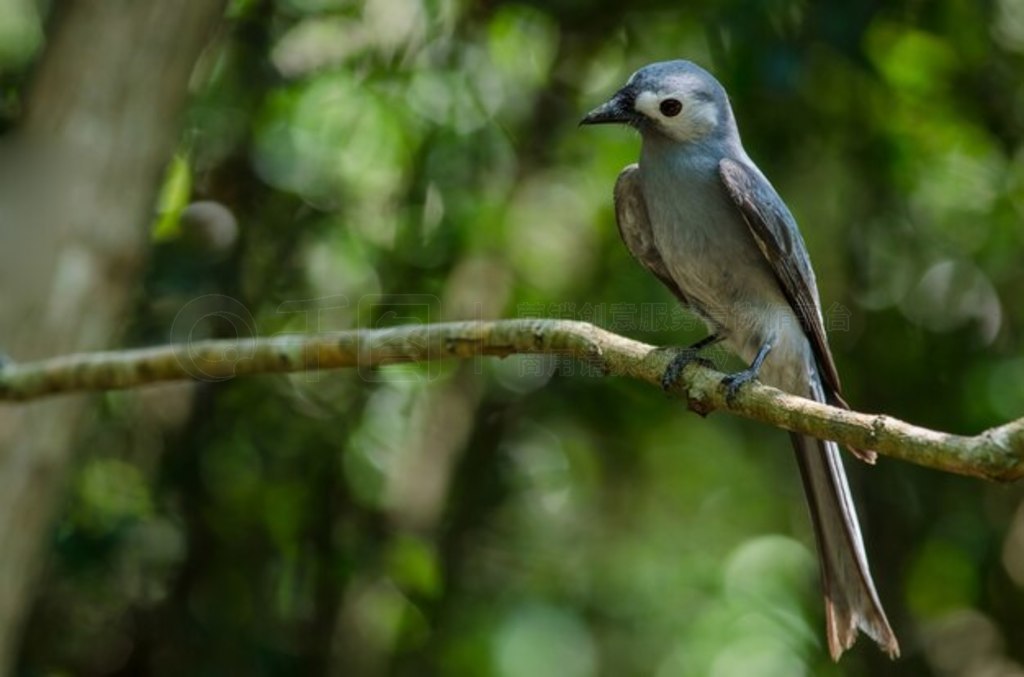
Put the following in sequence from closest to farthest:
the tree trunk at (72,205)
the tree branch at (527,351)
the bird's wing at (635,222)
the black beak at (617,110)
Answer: the tree branch at (527,351) → the black beak at (617,110) → the bird's wing at (635,222) → the tree trunk at (72,205)

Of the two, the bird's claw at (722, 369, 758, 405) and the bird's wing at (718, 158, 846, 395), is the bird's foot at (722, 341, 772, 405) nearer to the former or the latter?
the bird's claw at (722, 369, 758, 405)

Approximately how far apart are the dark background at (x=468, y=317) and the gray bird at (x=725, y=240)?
5.56 feet

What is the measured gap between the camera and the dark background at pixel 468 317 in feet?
19.4

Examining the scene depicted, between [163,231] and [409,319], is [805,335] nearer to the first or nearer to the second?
[409,319]

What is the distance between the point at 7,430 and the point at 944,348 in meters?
3.89

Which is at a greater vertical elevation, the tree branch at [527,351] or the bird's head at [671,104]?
the bird's head at [671,104]

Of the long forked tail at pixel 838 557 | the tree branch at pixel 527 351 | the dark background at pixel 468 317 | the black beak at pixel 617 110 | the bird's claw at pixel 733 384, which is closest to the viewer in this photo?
the tree branch at pixel 527 351

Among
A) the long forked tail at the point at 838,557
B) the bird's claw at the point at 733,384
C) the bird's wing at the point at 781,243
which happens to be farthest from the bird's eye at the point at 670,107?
the long forked tail at the point at 838,557

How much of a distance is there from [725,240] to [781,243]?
167 millimetres

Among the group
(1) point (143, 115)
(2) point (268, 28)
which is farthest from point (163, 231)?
(1) point (143, 115)

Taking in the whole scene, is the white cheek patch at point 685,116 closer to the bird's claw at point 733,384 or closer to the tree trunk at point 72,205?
the bird's claw at point 733,384

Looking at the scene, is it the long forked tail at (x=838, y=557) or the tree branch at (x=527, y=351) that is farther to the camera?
the long forked tail at (x=838, y=557)

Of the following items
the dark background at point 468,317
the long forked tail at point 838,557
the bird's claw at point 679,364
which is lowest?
the dark background at point 468,317

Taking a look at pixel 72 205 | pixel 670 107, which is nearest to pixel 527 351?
pixel 670 107
